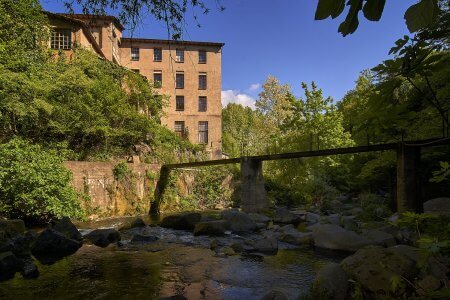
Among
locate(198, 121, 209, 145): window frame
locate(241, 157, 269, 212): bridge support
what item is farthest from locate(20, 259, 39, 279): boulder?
locate(198, 121, 209, 145): window frame

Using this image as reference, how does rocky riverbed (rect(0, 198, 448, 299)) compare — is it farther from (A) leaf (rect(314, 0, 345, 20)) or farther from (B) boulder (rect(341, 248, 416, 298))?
(A) leaf (rect(314, 0, 345, 20))

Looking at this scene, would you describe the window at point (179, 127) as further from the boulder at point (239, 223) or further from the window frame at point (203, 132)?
the boulder at point (239, 223)

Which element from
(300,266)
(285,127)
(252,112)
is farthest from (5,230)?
(252,112)

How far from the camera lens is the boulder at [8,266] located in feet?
27.7

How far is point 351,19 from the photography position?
1.42 m

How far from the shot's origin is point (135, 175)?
24281 mm

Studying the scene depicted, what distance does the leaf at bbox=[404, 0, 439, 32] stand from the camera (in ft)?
3.91

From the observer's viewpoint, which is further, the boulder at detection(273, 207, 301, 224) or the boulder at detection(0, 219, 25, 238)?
the boulder at detection(273, 207, 301, 224)

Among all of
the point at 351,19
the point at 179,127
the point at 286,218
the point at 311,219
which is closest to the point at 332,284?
the point at 351,19

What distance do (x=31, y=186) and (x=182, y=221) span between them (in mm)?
6690

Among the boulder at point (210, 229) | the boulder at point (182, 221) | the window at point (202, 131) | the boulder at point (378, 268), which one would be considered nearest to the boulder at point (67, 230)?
the boulder at point (210, 229)

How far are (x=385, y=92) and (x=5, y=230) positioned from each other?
44.0 feet

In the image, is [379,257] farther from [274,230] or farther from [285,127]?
[285,127]

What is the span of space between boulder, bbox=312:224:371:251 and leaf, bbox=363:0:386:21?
11.4 metres
